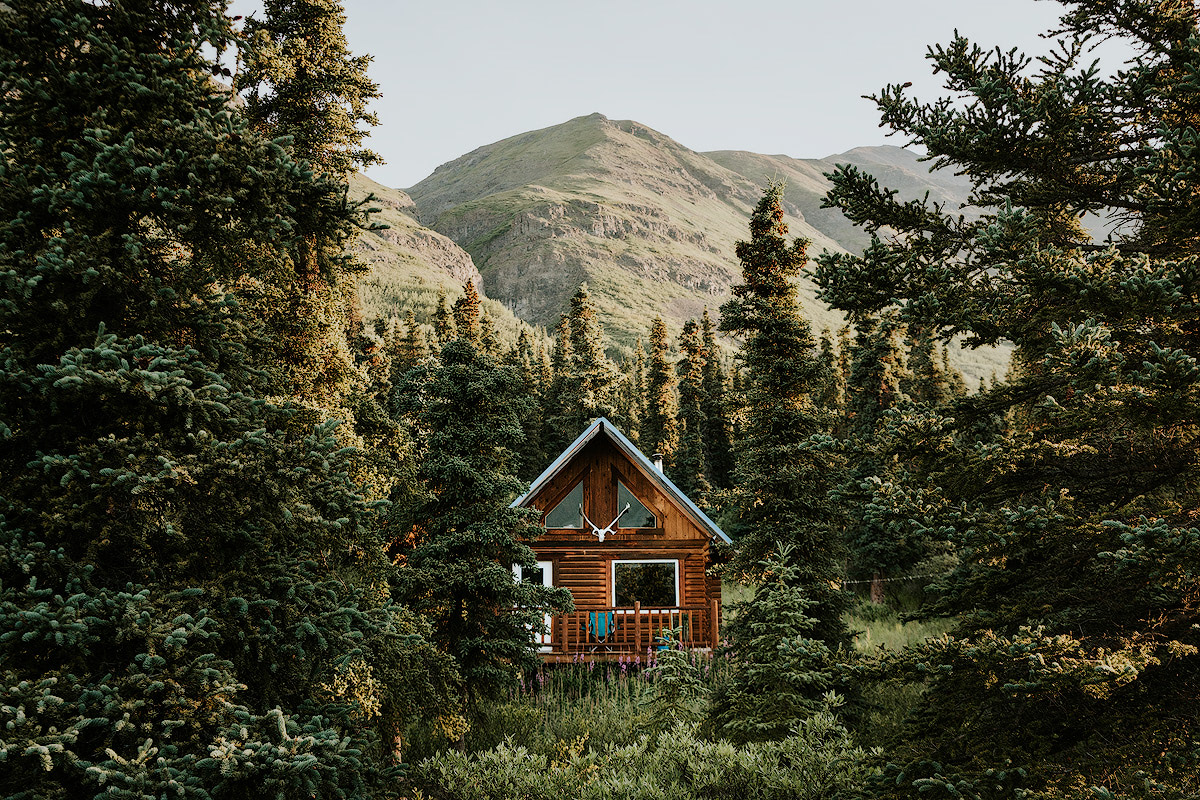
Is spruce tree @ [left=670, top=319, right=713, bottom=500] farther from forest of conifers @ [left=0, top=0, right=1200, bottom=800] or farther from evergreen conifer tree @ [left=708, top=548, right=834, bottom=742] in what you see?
forest of conifers @ [left=0, top=0, right=1200, bottom=800]

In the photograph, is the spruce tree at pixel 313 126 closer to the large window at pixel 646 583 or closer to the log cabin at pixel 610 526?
the log cabin at pixel 610 526

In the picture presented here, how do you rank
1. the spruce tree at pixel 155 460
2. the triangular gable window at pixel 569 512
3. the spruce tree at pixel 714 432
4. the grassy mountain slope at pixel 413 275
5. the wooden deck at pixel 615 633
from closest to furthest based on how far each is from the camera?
the spruce tree at pixel 155 460 < the wooden deck at pixel 615 633 < the triangular gable window at pixel 569 512 < the spruce tree at pixel 714 432 < the grassy mountain slope at pixel 413 275

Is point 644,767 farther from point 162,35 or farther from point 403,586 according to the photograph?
point 162,35

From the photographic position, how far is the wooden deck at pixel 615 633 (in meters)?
17.5

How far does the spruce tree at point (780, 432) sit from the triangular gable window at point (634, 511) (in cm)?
498

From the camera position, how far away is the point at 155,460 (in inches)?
160

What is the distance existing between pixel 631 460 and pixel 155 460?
16.4m

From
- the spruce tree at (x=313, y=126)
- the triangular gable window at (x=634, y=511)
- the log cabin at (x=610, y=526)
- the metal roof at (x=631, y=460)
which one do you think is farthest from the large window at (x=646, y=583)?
the spruce tree at (x=313, y=126)

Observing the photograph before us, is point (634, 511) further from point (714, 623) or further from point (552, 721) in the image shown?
point (552, 721)

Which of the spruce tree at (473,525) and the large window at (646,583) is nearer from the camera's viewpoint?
the spruce tree at (473,525)

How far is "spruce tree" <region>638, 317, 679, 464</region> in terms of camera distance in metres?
47.0

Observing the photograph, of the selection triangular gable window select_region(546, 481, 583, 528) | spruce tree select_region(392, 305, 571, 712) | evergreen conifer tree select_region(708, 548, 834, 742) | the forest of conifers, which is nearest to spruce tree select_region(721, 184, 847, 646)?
evergreen conifer tree select_region(708, 548, 834, 742)

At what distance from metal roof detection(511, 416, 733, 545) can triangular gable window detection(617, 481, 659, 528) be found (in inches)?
33.2

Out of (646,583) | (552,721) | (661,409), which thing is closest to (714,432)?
(661,409)
